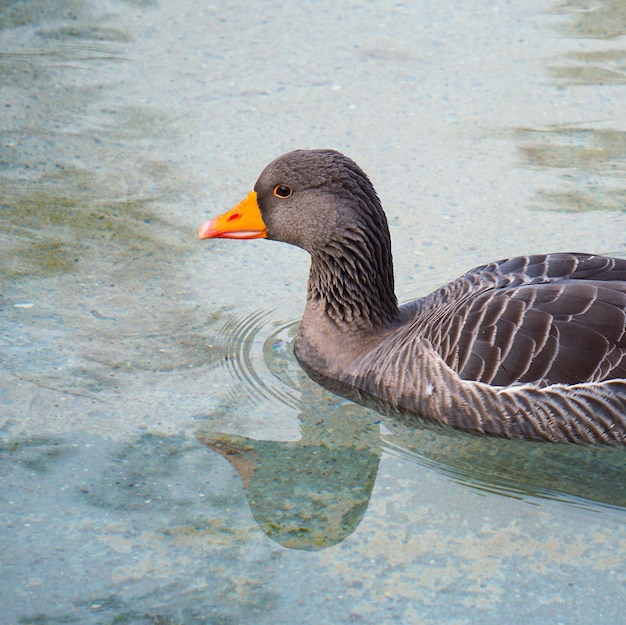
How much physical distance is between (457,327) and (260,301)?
151 centimetres

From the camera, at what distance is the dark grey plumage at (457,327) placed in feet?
15.9

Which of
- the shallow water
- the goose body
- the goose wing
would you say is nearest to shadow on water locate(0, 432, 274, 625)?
the shallow water

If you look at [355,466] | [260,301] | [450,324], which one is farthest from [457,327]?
[260,301]

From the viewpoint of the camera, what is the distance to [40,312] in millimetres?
5969

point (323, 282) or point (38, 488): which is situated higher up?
point (323, 282)

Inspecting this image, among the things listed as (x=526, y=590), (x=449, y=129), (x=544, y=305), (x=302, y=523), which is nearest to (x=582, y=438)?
(x=544, y=305)

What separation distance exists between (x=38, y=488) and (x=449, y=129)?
179 inches

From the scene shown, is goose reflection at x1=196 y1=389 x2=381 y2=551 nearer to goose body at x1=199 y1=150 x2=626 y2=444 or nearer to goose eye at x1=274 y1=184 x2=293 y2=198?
goose body at x1=199 y1=150 x2=626 y2=444

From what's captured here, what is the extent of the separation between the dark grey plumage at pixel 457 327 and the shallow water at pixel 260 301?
0.56 ft

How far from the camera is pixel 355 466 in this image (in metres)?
4.89

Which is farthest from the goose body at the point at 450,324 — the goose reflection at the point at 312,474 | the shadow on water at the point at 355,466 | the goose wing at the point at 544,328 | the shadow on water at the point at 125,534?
the shadow on water at the point at 125,534

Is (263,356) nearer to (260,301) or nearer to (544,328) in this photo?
(260,301)

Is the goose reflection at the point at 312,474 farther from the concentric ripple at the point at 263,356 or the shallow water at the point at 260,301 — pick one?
the concentric ripple at the point at 263,356

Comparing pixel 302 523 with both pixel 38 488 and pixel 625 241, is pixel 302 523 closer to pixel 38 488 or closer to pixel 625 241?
pixel 38 488
